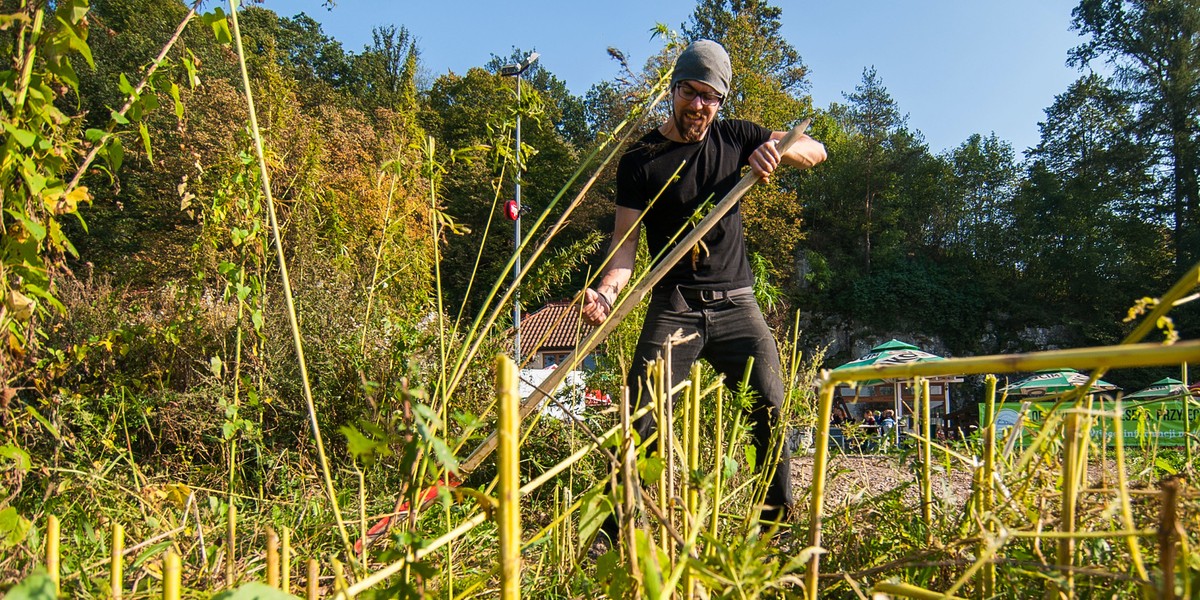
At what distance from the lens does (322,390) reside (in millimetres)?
3432

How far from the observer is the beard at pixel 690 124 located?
7.88 ft

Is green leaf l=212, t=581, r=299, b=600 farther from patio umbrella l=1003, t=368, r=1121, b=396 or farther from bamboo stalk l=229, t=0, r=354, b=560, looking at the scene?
patio umbrella l=1003, t=368, r=1121, b=396

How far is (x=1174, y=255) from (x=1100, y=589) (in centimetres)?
3258

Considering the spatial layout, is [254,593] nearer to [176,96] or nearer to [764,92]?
[176,96]

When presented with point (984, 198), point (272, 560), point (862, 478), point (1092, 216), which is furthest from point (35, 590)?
point (984, 198)

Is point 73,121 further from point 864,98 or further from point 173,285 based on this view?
point 864,98

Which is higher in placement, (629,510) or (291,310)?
(291,310)

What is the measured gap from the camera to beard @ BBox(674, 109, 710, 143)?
2402 mm

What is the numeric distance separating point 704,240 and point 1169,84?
106 feet

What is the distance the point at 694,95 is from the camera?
7.70 feet

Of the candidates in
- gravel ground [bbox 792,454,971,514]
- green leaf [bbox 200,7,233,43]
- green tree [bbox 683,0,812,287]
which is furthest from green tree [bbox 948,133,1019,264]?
green leaf [bbox 200,7,233,43]

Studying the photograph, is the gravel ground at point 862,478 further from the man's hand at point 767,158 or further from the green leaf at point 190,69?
the green leaf at point 190,69

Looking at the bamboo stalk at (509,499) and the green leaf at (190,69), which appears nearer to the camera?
the bamboo stalk at (509,499)

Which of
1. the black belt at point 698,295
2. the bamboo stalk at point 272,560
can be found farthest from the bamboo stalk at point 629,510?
the black belt at point 698,295
